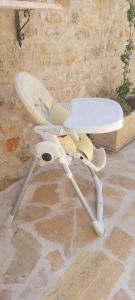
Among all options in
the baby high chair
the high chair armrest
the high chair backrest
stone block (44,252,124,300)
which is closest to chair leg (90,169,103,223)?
the baby high chair

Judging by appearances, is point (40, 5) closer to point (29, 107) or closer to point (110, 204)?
point (29, 107)

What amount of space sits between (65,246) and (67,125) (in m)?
0.73

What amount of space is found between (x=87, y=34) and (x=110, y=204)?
1.59m

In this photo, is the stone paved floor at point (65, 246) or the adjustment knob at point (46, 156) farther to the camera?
the adjustment knob at point (46, 156)

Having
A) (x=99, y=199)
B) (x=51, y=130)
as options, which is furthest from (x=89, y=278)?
(x=51, y=130)

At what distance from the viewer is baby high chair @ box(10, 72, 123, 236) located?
4.72 ft

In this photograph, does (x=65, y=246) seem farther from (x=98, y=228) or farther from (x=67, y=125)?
(x=67, y=125)

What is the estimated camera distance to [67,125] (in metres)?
1.42

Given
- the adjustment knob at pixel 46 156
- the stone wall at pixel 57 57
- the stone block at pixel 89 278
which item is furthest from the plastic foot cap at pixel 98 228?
the stone wall at pixel 57 57

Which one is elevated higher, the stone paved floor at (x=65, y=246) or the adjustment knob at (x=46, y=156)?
the adjustment knob at (x=46, y=156)

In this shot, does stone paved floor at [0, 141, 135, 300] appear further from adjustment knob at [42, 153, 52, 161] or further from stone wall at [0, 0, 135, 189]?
adjustment knob at [42, 153, 52, 161]

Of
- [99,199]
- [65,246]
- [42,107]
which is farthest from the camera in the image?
[99,199]

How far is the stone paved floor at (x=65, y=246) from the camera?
1.39 metres

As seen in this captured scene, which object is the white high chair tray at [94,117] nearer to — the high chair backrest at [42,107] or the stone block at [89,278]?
the high chair backrest at [42,107]
